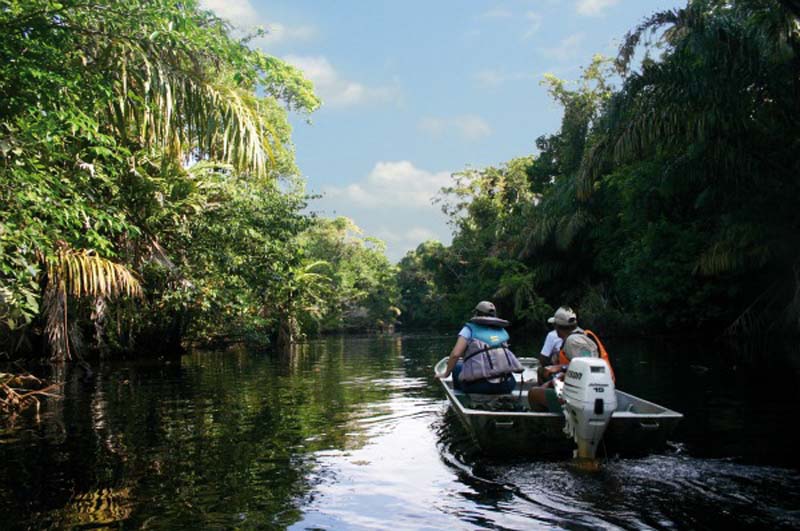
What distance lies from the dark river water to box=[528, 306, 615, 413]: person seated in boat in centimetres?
87

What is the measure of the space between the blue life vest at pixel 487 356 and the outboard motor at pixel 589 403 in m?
1.42

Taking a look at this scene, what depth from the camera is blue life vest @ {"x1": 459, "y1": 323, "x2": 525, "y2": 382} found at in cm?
789

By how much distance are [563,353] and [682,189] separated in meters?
14.4

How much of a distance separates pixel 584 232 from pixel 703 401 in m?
26.9

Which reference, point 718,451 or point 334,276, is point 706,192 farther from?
point 334,276

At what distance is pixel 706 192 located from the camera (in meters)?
18.6

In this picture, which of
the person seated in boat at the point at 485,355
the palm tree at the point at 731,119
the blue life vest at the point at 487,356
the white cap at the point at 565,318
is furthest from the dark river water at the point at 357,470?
the palm tree at the point at 731,119

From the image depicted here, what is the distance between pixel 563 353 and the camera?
760 cm

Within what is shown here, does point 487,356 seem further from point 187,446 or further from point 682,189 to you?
point 682,189

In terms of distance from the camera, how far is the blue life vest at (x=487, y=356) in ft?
25.9

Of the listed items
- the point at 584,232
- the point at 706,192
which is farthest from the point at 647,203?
the point at 584,232

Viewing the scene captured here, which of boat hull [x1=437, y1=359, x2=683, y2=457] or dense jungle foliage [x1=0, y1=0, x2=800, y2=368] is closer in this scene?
boat hull [x1=437, y1=359, x2=683, y2=457]

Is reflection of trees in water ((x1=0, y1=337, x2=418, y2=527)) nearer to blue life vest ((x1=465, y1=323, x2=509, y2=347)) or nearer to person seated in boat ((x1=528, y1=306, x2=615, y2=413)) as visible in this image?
blue life vest ((x1=465, y1=323, x2=509, y2=347))

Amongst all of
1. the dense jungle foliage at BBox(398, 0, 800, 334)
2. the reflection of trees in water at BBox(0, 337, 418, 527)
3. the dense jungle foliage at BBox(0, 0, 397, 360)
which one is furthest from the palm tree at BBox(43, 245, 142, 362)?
the dense jungle foliage at BBox(398, 0, 800, 334)
